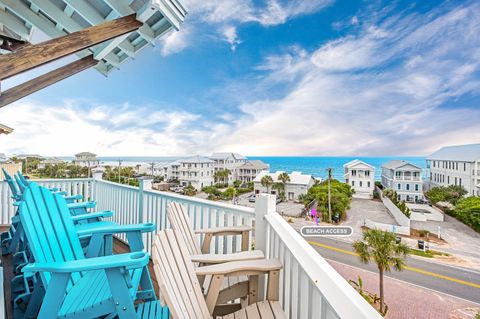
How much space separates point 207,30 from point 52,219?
14.2 metres

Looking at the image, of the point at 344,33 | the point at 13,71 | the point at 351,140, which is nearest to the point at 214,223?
the point at 13,71

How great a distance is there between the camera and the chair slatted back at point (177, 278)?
92cm

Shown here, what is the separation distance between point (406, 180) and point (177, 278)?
77.9 feet

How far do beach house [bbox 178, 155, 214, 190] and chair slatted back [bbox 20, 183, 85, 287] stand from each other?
25.4 m

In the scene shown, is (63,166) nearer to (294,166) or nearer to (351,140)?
(294,166)

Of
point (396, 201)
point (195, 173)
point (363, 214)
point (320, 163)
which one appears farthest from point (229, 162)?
point (396, 201)

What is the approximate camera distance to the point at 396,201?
17.8 metres

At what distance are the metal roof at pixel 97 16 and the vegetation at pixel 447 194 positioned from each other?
15564 millimetres

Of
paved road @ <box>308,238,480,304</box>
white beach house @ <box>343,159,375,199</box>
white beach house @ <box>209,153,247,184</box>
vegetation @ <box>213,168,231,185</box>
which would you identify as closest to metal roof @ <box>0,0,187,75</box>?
paved road @ <box>308,238,480,304</box>

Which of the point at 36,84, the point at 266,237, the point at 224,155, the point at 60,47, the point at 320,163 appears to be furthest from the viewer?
the point at 224,155

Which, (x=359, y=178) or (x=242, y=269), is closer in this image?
(x=242, y=269)

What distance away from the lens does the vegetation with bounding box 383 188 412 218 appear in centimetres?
1435

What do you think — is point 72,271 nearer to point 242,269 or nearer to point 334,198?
point 242,269

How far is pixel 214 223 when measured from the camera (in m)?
2.32
